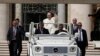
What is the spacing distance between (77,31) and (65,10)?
10898 mm

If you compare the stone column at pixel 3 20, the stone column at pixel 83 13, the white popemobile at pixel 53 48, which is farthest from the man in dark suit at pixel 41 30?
the stone column at pixel 3 20

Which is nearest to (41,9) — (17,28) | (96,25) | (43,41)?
(96,25)

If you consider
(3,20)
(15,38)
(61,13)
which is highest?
(61,13)

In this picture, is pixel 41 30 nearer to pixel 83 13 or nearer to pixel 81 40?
pixel 81 40

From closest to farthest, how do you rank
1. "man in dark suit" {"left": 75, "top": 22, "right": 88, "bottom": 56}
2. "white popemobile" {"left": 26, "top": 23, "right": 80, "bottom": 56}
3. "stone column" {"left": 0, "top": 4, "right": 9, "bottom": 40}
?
"white popemobile" {"left": 26, "top": 23, "right": 80, "bottom": 56} → "man in dark suit" {"left": 75, "top": 22, "right": 88, "bottom": 56} → "stone column" {"left": 0, "top": 4, "right": 9, "bottom": 40}

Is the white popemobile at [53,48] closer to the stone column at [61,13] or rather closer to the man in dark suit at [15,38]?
the man in dark suit at [15,38]

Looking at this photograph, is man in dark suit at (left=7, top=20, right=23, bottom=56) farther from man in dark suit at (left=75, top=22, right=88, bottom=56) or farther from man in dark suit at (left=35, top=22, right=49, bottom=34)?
man in dark suit at (left=75, top=22, right=88, bottom=56)

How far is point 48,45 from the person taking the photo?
1822 cm

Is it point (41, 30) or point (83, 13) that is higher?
point (83, 13)

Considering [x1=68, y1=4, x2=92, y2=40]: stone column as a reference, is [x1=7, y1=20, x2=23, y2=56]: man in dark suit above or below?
below

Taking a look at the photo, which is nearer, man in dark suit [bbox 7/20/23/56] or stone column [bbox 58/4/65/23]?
man in dark suit [bbox 7/20/23/56]

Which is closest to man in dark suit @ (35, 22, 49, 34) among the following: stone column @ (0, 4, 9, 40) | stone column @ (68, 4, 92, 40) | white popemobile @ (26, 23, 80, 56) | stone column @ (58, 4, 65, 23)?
white popemobile @ (26, 23, 80, 56)

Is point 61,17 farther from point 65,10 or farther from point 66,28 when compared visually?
point 66,28

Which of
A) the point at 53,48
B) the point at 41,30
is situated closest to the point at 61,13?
the point at 41,30
